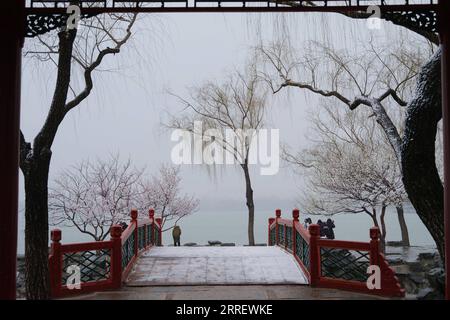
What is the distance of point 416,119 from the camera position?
237 inches

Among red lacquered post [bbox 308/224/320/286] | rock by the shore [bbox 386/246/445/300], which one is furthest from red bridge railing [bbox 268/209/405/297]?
rock by the shore [bbox 386/246/445/300]

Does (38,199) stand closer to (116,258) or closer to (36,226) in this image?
(36,226)

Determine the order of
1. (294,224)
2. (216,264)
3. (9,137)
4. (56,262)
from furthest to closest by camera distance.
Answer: (294,224)
(216,264)
(56,262)
(9,137)

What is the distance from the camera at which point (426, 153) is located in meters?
6.02

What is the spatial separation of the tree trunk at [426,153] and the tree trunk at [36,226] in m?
4.37

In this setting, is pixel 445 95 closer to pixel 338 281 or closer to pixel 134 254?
pixel 338 281

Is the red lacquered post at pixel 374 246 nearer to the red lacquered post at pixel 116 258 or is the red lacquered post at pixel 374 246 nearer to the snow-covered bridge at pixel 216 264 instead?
the snow-covered bridge at pixel 216 264

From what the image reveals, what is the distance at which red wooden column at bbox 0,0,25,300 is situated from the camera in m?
3.95

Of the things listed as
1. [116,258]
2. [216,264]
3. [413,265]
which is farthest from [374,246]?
[413,265]

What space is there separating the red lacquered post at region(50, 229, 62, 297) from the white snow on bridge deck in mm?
1320

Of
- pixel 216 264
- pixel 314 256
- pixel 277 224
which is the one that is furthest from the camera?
pixel 277 224

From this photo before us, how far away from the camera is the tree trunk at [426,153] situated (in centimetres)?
586

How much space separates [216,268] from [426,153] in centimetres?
472
